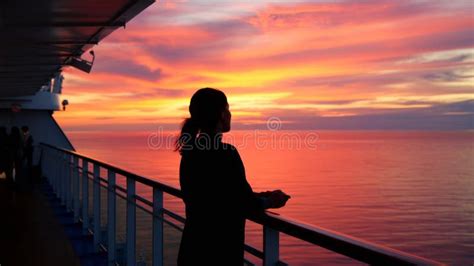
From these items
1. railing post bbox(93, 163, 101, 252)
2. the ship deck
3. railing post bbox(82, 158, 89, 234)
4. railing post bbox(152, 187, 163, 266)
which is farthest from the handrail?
railing post bbox(82, 158, 89, 234)

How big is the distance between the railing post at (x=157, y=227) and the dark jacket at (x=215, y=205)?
1162mm

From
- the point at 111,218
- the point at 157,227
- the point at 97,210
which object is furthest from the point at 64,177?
the point at 157,227

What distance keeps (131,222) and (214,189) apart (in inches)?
90.5

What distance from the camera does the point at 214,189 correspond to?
209 cm

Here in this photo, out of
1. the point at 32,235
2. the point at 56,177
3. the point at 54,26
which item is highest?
the point at 54,26

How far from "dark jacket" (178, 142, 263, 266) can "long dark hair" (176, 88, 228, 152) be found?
0.28 feet

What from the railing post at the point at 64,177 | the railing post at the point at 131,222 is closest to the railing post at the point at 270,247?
the railing post at the point at 131,222

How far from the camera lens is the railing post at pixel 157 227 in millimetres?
3443

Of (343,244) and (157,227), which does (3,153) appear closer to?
(157,227)

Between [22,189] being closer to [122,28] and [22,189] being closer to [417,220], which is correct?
[122,28]

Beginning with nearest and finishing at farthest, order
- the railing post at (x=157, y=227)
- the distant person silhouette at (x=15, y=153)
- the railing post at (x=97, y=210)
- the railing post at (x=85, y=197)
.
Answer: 1. the railing post at (x=157, y=227)
2. the railing post at (x=97, y=210)
3. the railing post at (x=85, y=197)
4. the distant person silhouette at (x=15, y=153)

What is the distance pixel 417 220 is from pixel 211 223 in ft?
125

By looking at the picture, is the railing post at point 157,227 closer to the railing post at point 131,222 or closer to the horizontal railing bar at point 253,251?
the railing post at point 131,222

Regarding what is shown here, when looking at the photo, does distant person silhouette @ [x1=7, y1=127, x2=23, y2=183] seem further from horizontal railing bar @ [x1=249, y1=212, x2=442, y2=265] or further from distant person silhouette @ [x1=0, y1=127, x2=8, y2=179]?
horizontal railing bar @ [x1=249, y1=212, x2=442, y2=265]
